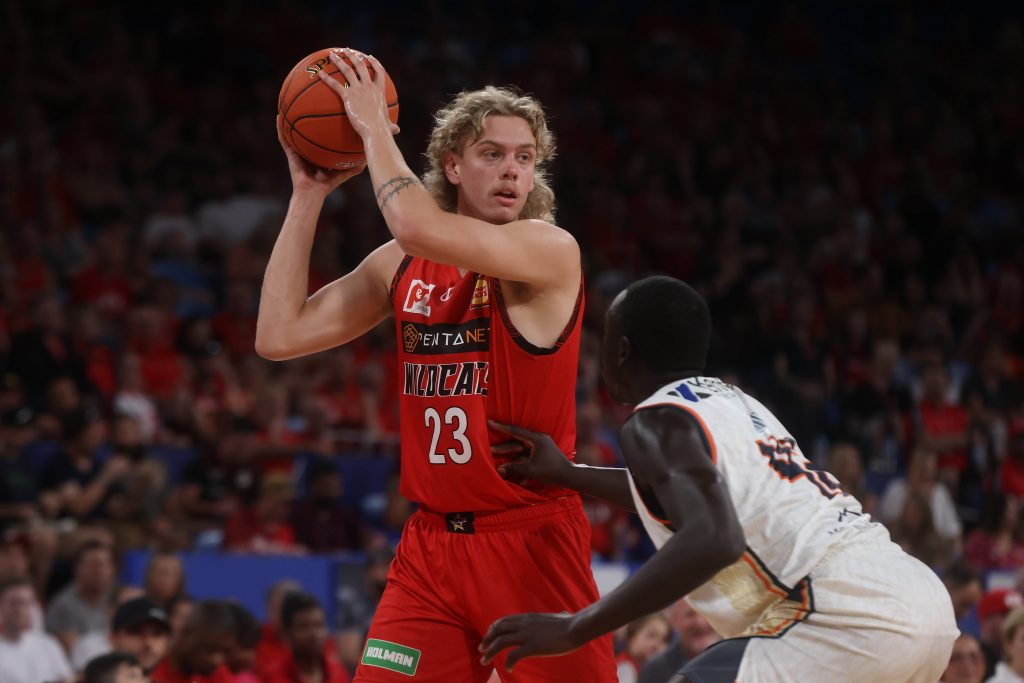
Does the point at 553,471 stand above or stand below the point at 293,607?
above

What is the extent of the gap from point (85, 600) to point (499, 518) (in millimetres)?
4658

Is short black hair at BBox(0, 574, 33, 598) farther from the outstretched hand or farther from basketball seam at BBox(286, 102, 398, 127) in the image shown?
the outstretched hand

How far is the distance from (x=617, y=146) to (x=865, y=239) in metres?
2.85

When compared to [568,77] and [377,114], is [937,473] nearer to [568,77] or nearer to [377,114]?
[568,77]

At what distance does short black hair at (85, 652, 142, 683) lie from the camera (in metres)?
5.75

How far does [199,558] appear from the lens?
8281 mm

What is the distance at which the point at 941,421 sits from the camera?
1220cm

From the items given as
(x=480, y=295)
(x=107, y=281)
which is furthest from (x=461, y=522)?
(x=107, y=281)

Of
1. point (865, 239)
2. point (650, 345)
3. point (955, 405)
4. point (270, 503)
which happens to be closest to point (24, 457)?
point (270, 503)

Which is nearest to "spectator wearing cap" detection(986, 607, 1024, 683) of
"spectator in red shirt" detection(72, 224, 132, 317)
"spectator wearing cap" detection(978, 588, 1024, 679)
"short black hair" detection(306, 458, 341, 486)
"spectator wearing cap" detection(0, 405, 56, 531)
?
"spectator wearing cap" detection(978, 588, 1024, 679)

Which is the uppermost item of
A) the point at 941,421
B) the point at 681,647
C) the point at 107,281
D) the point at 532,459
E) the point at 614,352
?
the point at 614,352

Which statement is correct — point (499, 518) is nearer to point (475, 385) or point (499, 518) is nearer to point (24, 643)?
point (475, 385)

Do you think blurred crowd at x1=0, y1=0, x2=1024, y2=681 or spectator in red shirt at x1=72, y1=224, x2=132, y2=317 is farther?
spectator in red shirt at x1=72, y1=224, x2=132, y2=317

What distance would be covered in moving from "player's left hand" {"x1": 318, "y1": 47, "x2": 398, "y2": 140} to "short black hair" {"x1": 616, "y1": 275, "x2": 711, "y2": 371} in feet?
4.14
